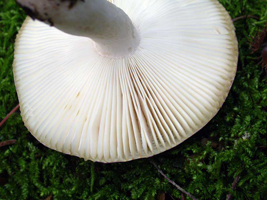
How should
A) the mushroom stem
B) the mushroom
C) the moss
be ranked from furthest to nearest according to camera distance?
the moss, the mushroom, the mushroom stem

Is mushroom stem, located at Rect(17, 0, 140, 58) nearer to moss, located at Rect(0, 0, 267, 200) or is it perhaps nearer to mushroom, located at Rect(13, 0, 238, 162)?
mushroom, located at Rect(13, 0, 238, 162)

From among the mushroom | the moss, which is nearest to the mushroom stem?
the mushroom

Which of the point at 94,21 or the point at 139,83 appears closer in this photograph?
the point at 94,21

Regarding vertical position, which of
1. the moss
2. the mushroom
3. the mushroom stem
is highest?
the mushroom stem

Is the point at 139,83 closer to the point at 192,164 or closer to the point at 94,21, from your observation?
the point at 94,21

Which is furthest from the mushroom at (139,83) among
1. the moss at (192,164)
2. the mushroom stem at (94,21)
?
the moss at (192,164)

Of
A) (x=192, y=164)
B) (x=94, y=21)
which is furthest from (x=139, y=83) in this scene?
(x=192, y=164)
